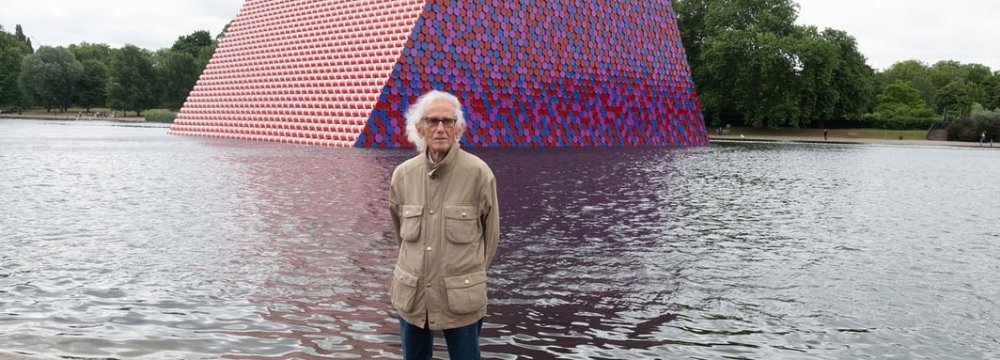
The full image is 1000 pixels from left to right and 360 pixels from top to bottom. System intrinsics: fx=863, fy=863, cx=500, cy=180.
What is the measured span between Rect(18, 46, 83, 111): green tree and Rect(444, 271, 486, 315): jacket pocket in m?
107

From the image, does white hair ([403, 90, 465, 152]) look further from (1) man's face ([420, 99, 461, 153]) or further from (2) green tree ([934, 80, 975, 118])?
(2) green tree ([934, 80, 975, 118])

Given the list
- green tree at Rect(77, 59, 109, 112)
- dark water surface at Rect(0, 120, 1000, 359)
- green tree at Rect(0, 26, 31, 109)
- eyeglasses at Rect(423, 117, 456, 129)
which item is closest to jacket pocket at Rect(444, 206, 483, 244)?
eyeglasses at Rect(423, 117, 456, 129)

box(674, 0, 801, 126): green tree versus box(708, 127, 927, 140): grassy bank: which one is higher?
box(674, 0, 801, 126): green tree

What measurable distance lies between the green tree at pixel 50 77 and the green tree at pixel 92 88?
37.2 inches

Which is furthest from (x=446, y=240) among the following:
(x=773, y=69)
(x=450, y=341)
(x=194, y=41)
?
(x=194, y=41)

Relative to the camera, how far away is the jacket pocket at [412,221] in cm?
427

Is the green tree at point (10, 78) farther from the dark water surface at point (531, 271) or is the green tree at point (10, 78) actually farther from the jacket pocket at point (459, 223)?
the jacket pocket at point (459, 223)

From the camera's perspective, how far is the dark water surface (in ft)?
22.1

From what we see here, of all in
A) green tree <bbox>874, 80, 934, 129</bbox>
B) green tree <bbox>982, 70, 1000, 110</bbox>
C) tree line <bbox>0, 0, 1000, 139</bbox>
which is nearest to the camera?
tree line <bbox>0, 0, 1000, 139</bbox>

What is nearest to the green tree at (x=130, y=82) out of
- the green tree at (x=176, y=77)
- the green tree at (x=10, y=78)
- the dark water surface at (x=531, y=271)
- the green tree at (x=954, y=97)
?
the green tree at (x=176, y=77)

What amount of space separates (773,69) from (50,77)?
7838cm

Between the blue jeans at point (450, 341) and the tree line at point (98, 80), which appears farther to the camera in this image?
the tree line at point (98, 80)

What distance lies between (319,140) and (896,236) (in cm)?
2659

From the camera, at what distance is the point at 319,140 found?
118ft
